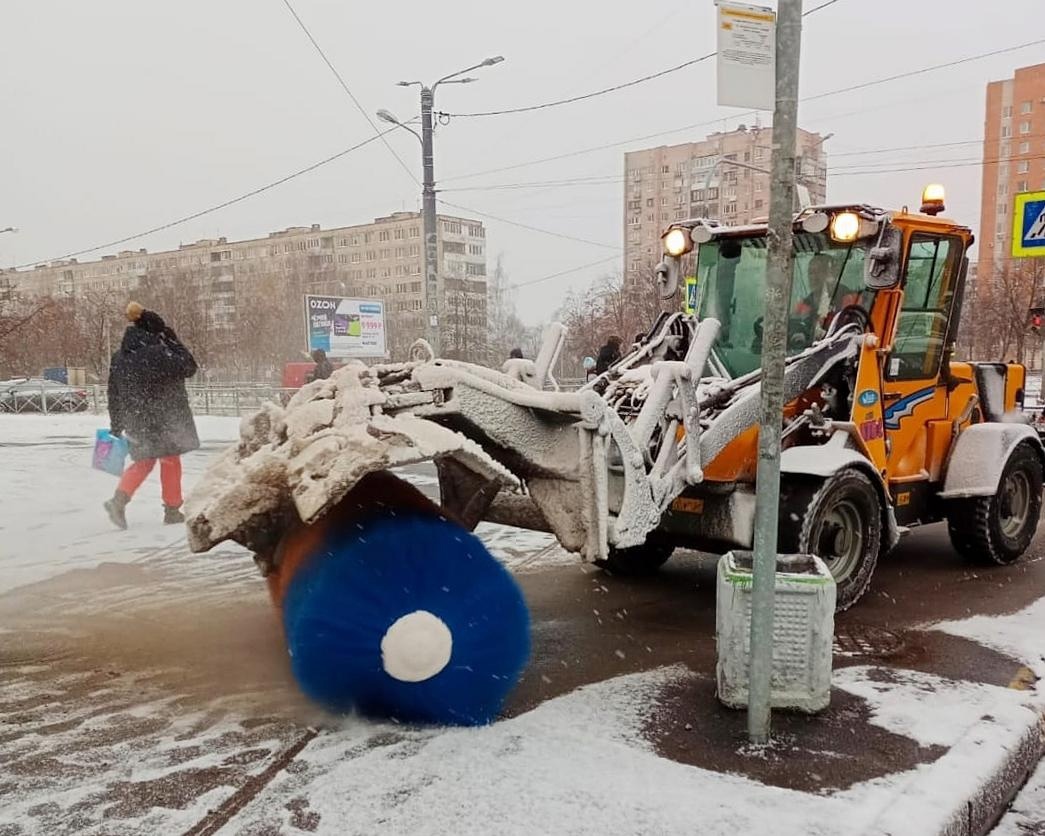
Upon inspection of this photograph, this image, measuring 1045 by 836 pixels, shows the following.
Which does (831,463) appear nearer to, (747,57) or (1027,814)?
(1027,814)

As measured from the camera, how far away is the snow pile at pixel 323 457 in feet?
10.8

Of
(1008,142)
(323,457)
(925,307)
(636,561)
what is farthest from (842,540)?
(1008,142)

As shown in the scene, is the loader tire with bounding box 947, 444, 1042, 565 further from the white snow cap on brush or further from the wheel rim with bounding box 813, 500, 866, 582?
the white snow cap on brush

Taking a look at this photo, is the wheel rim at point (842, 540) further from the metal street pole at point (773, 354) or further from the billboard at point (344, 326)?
the billboard at point (344, 326)

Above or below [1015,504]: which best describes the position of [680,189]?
above

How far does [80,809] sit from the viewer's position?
304 cm

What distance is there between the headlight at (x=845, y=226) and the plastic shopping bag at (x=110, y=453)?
21.3 feet

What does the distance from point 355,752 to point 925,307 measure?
4.77 meters

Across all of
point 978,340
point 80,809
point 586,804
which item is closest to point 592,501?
point 586,804

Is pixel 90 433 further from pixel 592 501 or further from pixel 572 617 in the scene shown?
pixel 592 501

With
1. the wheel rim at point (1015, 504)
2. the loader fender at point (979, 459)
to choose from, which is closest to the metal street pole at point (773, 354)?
the loader fender at point (979, 459)

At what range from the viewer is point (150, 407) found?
296 inches

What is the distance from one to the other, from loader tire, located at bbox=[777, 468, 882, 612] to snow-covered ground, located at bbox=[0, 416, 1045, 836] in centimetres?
57

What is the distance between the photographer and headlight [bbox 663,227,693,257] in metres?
6.52
